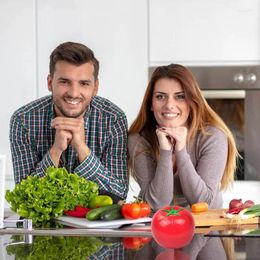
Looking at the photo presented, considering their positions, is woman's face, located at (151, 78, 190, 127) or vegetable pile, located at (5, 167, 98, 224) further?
woman's face, located at (151, 78, 190, 127)

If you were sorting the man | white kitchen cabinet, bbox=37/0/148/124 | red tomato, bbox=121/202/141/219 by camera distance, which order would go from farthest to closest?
white kitchen cabinet, bbox=37/0/148/124 → the man → red tomato, bbox=121/202/141/219

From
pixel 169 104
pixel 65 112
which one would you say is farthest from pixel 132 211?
pixel 65 112

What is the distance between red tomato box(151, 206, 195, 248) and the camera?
2053 mm

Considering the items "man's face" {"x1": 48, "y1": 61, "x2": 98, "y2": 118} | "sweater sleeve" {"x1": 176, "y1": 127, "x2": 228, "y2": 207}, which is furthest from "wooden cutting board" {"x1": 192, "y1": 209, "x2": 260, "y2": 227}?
"man's face" {"x1": 48, "y1": 61, "x2": 98, "y2": 118}

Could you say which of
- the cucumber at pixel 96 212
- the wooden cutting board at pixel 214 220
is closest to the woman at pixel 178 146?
the wooden cutting board at pixel 214 220

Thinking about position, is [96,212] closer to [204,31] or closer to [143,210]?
[143,210]

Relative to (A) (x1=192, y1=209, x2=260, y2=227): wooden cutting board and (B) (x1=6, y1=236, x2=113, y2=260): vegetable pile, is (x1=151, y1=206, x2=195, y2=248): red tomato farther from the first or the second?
(A) (x1=192, y1=209, x2=260, y2=227): wooden cutting board

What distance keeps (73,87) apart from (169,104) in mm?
421

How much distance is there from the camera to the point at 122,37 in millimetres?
4281

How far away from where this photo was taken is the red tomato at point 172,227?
2.05 metres

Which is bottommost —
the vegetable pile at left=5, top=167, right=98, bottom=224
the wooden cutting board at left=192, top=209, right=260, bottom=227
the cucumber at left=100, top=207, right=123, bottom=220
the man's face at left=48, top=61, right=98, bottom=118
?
the wooden cutting board at left=192, top=209, right=260, bottom=227

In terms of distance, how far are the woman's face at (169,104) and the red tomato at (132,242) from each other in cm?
94

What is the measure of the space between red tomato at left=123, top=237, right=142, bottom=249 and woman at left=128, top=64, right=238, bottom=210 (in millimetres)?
750

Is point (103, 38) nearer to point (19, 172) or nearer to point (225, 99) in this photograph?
point (225, 99)
